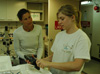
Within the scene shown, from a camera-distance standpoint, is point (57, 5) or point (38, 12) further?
point (38, 12)

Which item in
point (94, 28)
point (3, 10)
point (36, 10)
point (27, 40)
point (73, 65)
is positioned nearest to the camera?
point (73, 65)

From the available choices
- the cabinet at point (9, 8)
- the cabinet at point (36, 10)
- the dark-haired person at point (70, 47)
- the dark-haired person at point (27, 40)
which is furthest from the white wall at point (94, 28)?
the dark-haired person at point (70, 47)

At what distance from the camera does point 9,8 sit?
4375mm

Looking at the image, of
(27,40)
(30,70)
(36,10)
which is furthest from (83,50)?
(36,10)

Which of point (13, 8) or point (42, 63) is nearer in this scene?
point (42, 63)

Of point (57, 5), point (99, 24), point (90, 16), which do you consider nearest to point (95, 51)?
point (99, 24)

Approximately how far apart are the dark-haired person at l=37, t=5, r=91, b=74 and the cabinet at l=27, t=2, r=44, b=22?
351 cm

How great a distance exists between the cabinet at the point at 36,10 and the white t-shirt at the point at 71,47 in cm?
349

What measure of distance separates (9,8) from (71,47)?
3779mm

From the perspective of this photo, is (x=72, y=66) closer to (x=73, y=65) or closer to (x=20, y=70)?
(x=73, y=65)

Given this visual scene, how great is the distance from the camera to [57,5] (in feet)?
12.2

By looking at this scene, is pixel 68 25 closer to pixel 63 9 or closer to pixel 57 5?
pixel 63 9

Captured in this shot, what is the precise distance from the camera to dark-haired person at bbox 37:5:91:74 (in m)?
0.98

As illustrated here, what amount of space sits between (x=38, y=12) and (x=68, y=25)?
371 centimetres
